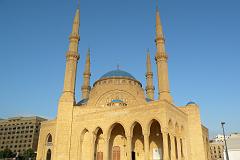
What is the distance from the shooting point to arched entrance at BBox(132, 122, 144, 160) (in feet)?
91.7

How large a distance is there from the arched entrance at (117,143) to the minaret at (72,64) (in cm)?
630

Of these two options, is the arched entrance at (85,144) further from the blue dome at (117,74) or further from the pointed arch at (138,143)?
the blue dome at (117,74)

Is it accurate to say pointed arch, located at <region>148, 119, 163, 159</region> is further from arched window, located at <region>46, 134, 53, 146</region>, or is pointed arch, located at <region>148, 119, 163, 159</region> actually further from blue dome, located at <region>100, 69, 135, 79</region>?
arched window, located at <region>46, 134, 53, 146</region>

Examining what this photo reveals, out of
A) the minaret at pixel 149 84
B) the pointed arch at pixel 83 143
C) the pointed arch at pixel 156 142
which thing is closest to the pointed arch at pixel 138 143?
the pointed arch at pixel 156 142

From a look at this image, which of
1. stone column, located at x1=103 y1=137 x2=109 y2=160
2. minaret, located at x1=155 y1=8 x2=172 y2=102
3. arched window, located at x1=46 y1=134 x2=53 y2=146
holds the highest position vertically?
minaret, located at x1=155 y1=8 x2=172 y2=102

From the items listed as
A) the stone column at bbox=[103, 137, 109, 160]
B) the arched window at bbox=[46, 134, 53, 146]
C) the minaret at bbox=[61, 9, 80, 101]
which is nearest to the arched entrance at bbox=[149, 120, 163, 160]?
the stone column at bbox=[103, 137, 109, 160]

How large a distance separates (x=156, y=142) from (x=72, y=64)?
13.8 m

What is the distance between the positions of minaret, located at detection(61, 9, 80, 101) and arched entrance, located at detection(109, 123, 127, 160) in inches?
248

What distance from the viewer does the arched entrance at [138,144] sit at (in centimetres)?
2794

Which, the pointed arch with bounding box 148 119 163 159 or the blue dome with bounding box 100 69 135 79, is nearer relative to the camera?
the pointed arch with bounding box 148 119 163 159

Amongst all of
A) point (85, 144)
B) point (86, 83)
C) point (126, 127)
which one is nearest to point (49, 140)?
point (85, 144)

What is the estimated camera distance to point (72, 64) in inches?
1249

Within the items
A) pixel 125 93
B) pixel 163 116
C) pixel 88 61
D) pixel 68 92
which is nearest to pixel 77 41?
pixel 68 92

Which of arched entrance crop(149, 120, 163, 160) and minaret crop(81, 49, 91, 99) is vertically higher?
minaret crop(81, 49, 91, 99)
